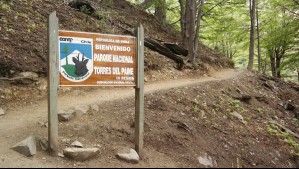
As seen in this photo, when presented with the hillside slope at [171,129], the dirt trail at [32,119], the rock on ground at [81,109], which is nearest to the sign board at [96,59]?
the hillside slope at [171,129]

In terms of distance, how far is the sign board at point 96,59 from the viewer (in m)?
5.18

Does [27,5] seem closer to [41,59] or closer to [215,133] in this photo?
[41,59]

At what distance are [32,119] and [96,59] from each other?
2.56 meters

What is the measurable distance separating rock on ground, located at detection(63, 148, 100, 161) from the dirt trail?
0.19m

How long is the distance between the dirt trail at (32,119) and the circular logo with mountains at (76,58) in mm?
1480

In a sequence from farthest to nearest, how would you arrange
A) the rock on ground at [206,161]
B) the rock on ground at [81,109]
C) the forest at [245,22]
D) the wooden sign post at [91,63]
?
the forest at [245,22] < the rock on ground at [81,109] < the rock on ground at [206,161] < the wooden sign post at [91,63]

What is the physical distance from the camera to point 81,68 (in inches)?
207

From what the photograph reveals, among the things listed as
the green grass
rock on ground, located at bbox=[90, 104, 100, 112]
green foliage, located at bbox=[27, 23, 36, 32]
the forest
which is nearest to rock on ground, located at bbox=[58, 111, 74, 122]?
rock on ground, located at bbox=[90, 104, 100, 112]

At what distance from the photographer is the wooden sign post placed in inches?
200

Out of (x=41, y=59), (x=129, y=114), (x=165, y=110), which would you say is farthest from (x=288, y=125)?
(x=41, y=59)

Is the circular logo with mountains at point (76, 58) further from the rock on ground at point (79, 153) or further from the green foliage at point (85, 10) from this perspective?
the green foliage at point (85, 10)

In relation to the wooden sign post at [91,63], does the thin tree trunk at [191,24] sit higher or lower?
higher

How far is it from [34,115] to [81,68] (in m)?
2.67

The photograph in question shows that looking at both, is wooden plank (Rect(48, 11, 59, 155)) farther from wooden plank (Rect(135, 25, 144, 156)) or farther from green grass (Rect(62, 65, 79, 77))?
wooden plank (Rect(135, 25, 144, 156))
